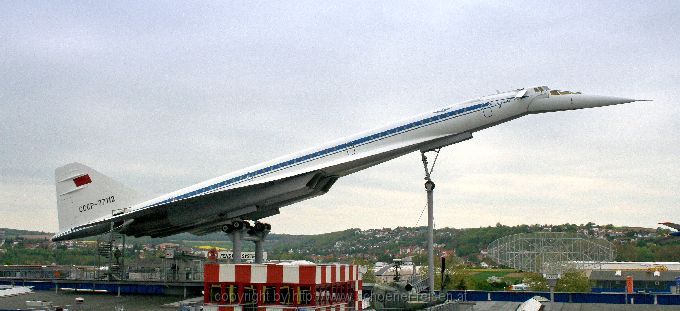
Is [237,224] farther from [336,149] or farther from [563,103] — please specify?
[563,103]

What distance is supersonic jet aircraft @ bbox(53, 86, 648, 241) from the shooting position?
34.8m

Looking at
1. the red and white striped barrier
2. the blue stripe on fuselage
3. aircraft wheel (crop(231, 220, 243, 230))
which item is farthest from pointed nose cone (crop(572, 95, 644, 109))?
aircraft wheel (crop(231, 220, 243, 230))

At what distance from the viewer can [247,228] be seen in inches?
1768

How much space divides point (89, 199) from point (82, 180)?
1.45 m

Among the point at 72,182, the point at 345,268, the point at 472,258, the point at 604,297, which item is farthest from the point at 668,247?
the point at 72,182

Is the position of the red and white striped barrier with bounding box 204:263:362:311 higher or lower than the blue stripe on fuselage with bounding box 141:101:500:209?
lower

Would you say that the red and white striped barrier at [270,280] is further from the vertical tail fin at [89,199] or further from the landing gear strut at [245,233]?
the vertical tail fin at [89,199]

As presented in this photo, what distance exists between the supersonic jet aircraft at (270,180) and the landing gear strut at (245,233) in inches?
5.9

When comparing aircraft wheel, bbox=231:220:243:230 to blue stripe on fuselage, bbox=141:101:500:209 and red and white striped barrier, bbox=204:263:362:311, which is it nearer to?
blue stripe on fuselage, bbox=141:101:500:209

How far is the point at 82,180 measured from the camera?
151 feet

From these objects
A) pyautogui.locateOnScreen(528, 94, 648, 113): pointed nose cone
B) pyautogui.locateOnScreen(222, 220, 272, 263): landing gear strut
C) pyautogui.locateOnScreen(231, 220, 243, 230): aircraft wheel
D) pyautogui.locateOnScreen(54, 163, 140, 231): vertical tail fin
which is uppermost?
pyautogui.locateOnScreen(528, 94, 648, 113): pointed nose cone

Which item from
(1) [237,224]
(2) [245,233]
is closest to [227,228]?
(1) [237,224]

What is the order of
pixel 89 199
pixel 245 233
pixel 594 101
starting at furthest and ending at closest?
pixel 89 199
pixel 245 233
pixel 594 101

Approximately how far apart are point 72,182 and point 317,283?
1997 cm
